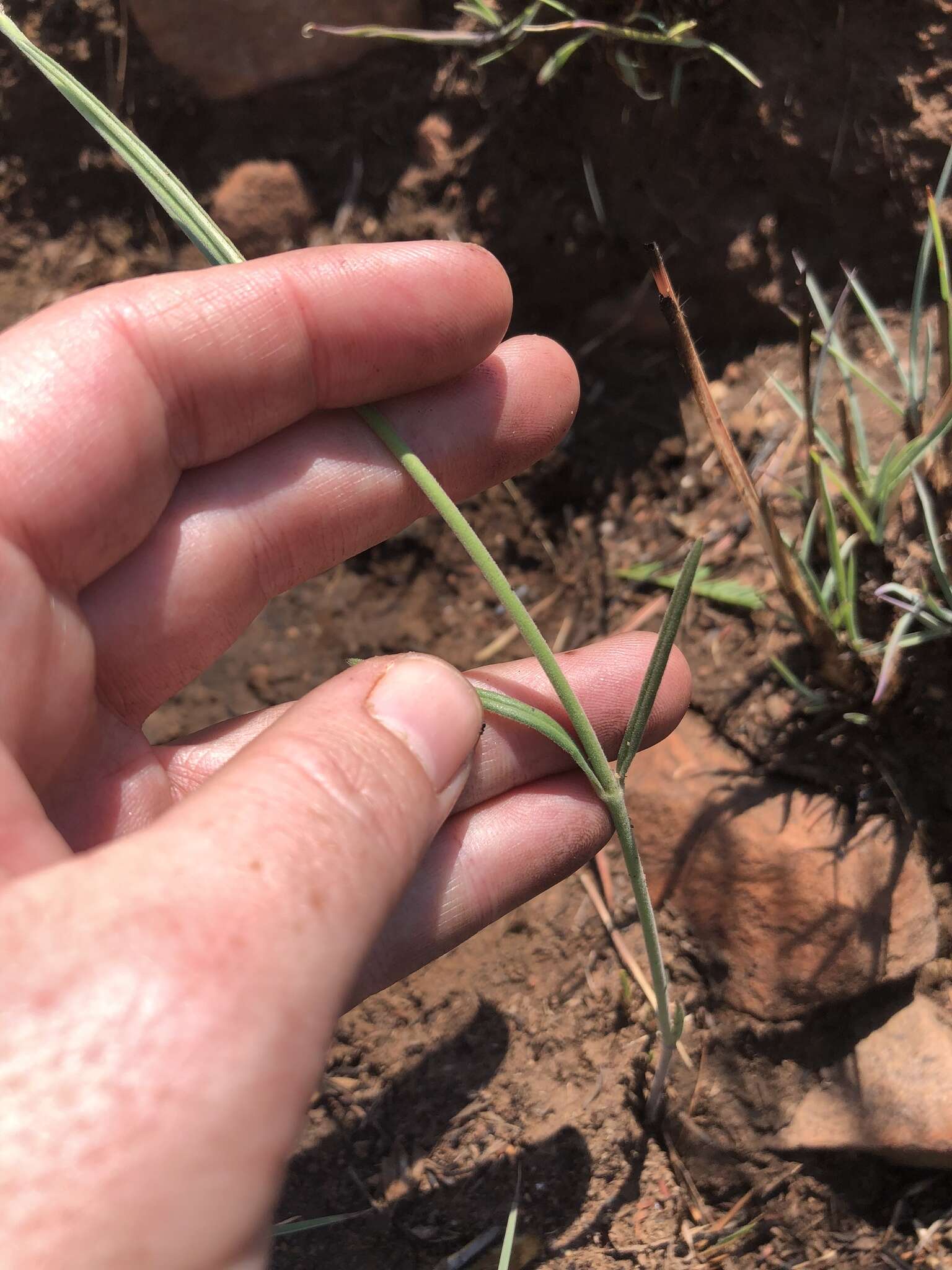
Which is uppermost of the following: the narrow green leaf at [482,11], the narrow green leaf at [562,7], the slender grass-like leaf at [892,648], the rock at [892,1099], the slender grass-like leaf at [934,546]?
the narrow green leaf at [482,11]

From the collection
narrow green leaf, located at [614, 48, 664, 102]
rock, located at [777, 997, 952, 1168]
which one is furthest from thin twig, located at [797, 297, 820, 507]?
rock, located at [777, 997, 952, 1168]

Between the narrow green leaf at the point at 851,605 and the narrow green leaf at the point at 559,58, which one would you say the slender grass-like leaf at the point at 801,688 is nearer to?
the narrow green leaf at the point at 851,605

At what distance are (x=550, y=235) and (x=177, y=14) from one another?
3.06ft

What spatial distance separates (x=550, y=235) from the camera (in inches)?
78.6

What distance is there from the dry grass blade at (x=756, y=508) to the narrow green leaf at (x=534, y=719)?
40 centimetres

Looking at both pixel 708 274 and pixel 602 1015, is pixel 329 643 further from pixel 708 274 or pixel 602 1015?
pixel 708 274

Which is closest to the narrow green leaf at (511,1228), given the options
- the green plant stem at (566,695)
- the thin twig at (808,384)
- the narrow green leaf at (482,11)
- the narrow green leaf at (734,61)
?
the green plant stem at (566,695)

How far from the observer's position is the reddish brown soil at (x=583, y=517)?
56.4 inches

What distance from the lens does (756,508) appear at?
1253mm

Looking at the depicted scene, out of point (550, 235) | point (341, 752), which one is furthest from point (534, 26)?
point (341, 752)

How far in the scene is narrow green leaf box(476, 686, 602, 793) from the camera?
3.85ft

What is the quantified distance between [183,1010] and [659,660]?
2.05 feet

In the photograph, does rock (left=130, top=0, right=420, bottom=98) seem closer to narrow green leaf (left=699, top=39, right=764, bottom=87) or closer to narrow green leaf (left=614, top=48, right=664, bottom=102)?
narrow green leaf (left=614, top=48, right=664, bottom=102)

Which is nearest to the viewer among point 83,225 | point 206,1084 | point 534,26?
point 206,1084
